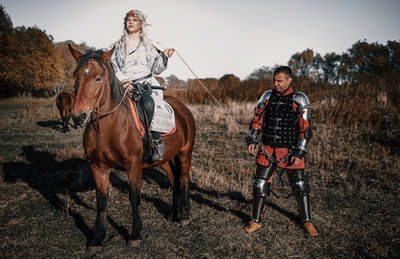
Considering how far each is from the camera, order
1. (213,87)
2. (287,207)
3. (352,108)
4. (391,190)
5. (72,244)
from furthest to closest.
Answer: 1. (213,87)
2. (352,108)
3. (391,190)
4. (287,207)
5. (72,244)

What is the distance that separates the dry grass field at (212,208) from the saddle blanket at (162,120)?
1.57m

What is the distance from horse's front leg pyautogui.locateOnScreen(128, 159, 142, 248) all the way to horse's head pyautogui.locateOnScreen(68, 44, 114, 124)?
920mm

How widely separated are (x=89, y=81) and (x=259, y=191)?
2.62 m

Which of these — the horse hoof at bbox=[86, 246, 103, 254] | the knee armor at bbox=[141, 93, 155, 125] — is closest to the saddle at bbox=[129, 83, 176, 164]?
the knee armor at bbox=[141, 93, 155, 125]

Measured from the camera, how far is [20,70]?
26.8 meters

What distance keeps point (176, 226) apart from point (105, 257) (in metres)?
1.14

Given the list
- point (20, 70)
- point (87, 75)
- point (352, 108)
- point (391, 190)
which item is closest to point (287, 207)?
point (391, 190)

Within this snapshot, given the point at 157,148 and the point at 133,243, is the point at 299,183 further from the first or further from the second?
the point at 133,243

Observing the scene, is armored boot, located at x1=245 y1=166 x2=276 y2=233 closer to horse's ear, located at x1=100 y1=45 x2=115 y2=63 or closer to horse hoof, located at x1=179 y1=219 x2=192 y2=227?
horse hoof, located at x1=179 y1=219 x2=192 y2=227

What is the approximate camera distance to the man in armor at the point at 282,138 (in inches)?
128

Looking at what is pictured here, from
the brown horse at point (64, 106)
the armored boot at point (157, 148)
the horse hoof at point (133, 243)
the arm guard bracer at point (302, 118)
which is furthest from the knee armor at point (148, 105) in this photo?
the brown horse at point (64, 106)

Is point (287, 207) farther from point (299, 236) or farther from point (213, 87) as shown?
point (213, 87)

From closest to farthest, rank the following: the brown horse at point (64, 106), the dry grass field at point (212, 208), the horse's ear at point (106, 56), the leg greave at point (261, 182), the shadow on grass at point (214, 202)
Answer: the horse's ear at point (106, 56) → the dry grass field at point (212, 208) → the leg greave at point (261, 182) → the shadow on grass at point (214, 202) → the brown horse at point (64, 106)

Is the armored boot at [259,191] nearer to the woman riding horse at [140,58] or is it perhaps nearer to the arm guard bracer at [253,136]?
the arm guard bracer at [253,136]
